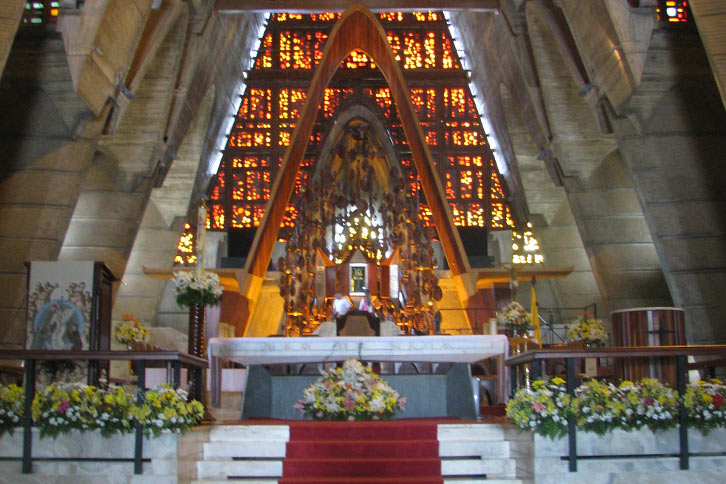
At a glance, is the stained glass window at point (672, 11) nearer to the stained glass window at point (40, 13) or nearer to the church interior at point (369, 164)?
the church interior at point (369, 164)

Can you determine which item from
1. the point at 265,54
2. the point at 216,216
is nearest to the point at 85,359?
the point at 216,216

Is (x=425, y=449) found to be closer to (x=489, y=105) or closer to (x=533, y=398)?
(x=533, y=398)

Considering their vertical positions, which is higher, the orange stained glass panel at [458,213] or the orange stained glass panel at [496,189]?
the orange stained glass panel at [496,189]

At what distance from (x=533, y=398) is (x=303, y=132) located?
13.4 m

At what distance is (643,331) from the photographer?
7.22 meters

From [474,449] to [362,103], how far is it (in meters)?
18.8

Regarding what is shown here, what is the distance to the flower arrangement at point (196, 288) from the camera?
8.25m

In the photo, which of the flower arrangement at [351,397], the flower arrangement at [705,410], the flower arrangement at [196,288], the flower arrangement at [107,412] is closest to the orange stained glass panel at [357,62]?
the flower arrangement at [196,288]

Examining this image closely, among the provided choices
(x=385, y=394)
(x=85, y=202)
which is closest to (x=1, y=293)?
(x=85, y=202)

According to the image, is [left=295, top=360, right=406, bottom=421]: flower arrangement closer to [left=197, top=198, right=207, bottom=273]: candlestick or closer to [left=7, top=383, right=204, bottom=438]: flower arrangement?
[left=197, top=198, right=207, bottom=273]: candlestick

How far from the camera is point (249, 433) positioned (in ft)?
22.9

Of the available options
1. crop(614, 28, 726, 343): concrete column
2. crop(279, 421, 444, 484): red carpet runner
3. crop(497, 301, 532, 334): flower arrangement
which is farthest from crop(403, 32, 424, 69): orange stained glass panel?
crop(279, 421, 444, 484): red carpet runner

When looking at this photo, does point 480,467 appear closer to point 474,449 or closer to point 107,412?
point 474,449

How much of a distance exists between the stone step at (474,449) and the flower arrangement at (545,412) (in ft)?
2.42
